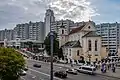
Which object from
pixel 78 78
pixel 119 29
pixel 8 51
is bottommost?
pixel 78 78

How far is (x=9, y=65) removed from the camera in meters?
29.6

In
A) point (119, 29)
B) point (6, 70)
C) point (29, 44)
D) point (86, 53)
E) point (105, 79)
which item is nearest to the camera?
point (6, 70)

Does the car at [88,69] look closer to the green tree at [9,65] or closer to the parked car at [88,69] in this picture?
the parked car at [88,69]

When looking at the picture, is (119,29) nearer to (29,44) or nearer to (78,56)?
(29,44)

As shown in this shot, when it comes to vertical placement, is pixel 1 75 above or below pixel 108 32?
below

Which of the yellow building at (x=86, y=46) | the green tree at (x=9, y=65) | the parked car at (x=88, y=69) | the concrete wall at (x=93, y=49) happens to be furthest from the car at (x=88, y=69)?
the concrete wall at (x=93, y=49)

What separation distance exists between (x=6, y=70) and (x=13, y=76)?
4.11 ft

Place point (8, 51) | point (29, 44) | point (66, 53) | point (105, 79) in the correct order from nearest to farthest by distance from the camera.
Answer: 1. point (8, 51)
2. point (105, 79)
3. point (66, 53)
4. point (29, 44)

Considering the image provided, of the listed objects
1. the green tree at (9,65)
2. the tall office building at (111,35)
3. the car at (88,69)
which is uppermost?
the tall office building at (111,35)

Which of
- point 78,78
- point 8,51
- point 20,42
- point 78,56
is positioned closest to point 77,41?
point 78,56

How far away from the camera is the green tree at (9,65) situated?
29269 mm

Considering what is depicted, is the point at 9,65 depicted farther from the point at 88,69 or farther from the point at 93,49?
the point at 93,49

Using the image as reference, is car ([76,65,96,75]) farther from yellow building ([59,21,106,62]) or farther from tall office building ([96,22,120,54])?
tall office building ([96,22,120,54])

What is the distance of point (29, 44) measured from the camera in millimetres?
146125
